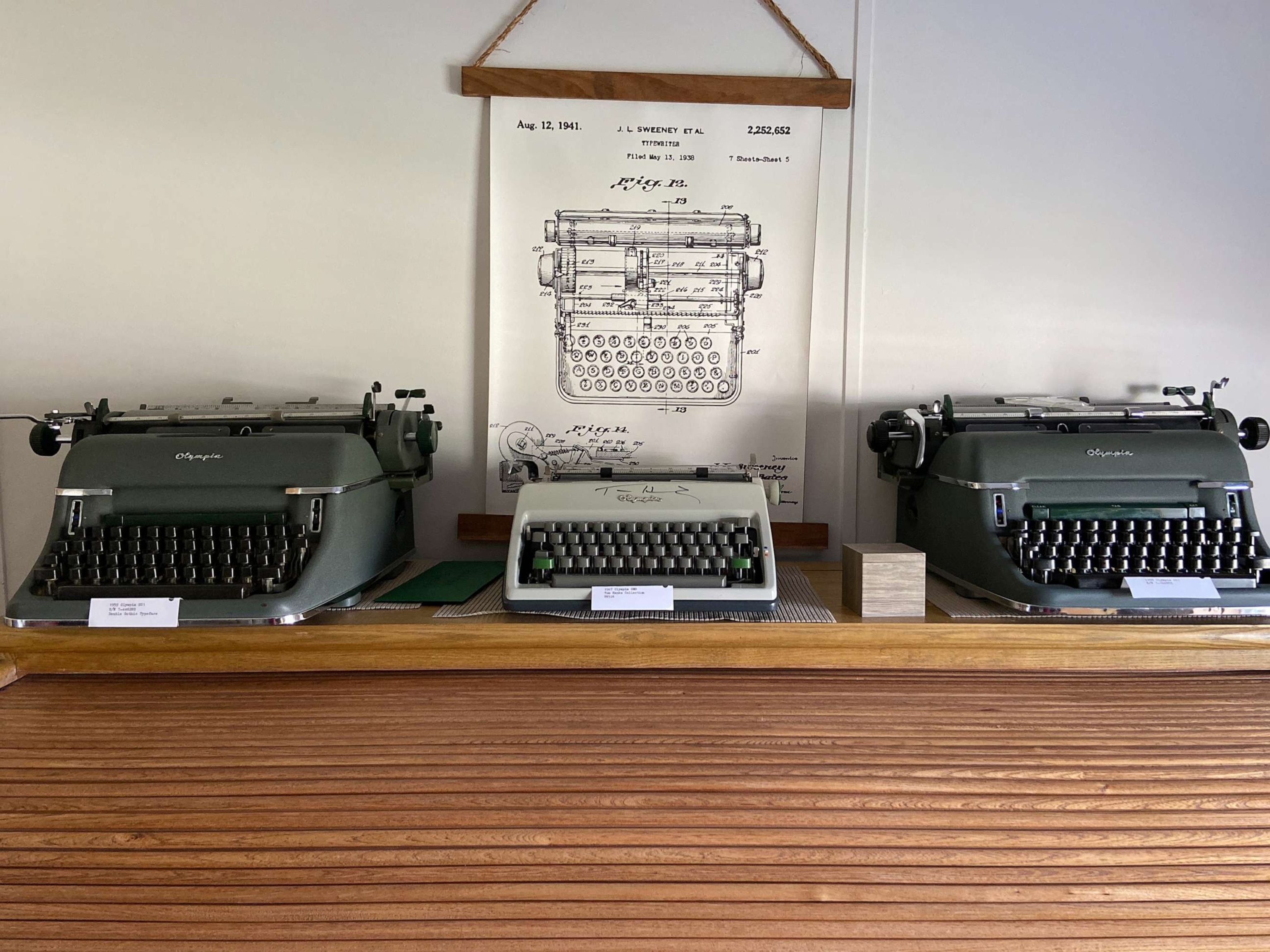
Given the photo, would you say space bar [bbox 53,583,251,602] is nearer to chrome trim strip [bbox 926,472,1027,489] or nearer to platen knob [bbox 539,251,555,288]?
→ platen knob [bbox 539,251,555,288]

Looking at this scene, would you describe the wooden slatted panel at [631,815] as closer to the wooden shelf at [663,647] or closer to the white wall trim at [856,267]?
the wooden shelf at [663,647]

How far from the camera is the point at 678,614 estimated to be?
142 cm

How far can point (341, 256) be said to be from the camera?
191 centimetres

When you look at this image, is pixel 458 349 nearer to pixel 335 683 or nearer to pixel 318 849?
pixel 335 683

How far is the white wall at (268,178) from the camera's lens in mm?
1866

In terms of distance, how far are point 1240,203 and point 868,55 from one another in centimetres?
111

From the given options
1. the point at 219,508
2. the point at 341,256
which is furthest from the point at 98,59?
the point at 219,508

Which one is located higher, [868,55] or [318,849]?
[868,55]

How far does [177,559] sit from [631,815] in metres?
1.03

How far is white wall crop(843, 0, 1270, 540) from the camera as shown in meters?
1.92

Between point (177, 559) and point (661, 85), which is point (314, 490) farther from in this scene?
point (661, 85)

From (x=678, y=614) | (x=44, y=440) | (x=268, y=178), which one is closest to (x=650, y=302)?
(x=678, y=614)

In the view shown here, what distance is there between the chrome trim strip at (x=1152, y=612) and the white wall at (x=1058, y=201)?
679mm

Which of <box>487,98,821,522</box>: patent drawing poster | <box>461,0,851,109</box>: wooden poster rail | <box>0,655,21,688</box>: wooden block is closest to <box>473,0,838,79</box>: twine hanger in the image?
<box>461,0,851,109</box>: wooden poster rail
